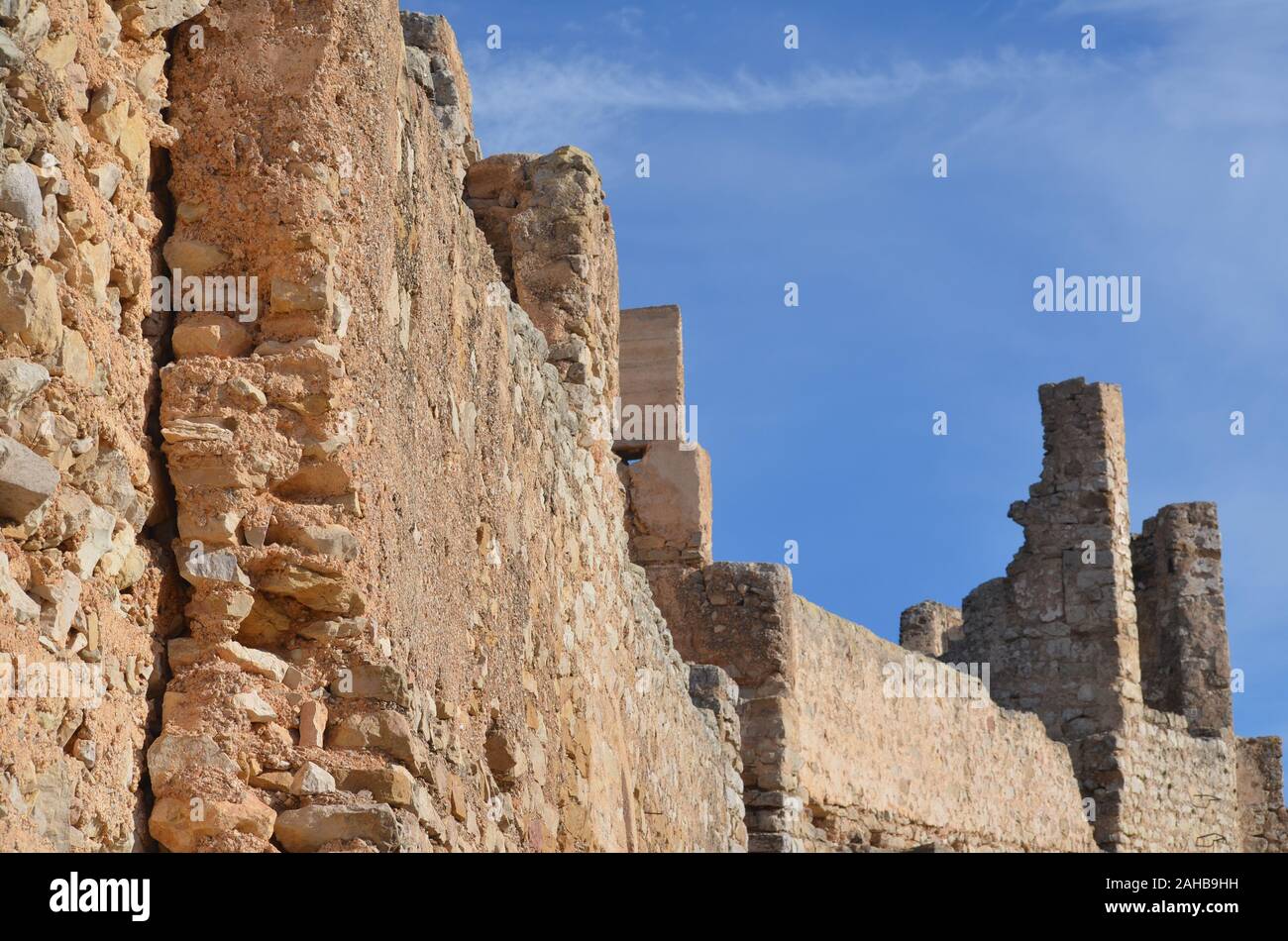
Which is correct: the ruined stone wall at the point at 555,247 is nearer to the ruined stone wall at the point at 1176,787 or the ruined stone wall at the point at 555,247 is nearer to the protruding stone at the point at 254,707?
the protruding stone at the point at 254,707

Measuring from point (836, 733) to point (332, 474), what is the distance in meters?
9.33

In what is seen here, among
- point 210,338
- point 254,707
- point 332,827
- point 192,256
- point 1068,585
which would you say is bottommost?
point 332,827

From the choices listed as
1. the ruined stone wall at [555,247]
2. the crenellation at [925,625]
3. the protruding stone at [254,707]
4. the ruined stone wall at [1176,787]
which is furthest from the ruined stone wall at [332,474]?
the crenellation at [925,625]

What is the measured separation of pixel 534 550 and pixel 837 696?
7.23 meters

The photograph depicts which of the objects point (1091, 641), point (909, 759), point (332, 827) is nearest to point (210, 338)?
point (332, 827)

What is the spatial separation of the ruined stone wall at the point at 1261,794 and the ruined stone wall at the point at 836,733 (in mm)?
5474

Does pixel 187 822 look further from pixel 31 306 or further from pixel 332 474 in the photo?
pixel 31 306

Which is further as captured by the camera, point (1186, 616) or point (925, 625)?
point (925, 625)

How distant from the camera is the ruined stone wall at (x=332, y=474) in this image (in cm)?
398

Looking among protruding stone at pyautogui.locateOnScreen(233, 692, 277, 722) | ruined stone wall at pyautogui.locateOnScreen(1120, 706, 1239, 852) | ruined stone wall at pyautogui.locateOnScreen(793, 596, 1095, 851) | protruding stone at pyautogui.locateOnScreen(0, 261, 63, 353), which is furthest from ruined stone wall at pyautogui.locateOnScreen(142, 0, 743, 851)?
ruined stone wall at pyautogui.locateOnScreen(1120, 706, 1239, 852)

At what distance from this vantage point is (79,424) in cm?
360
